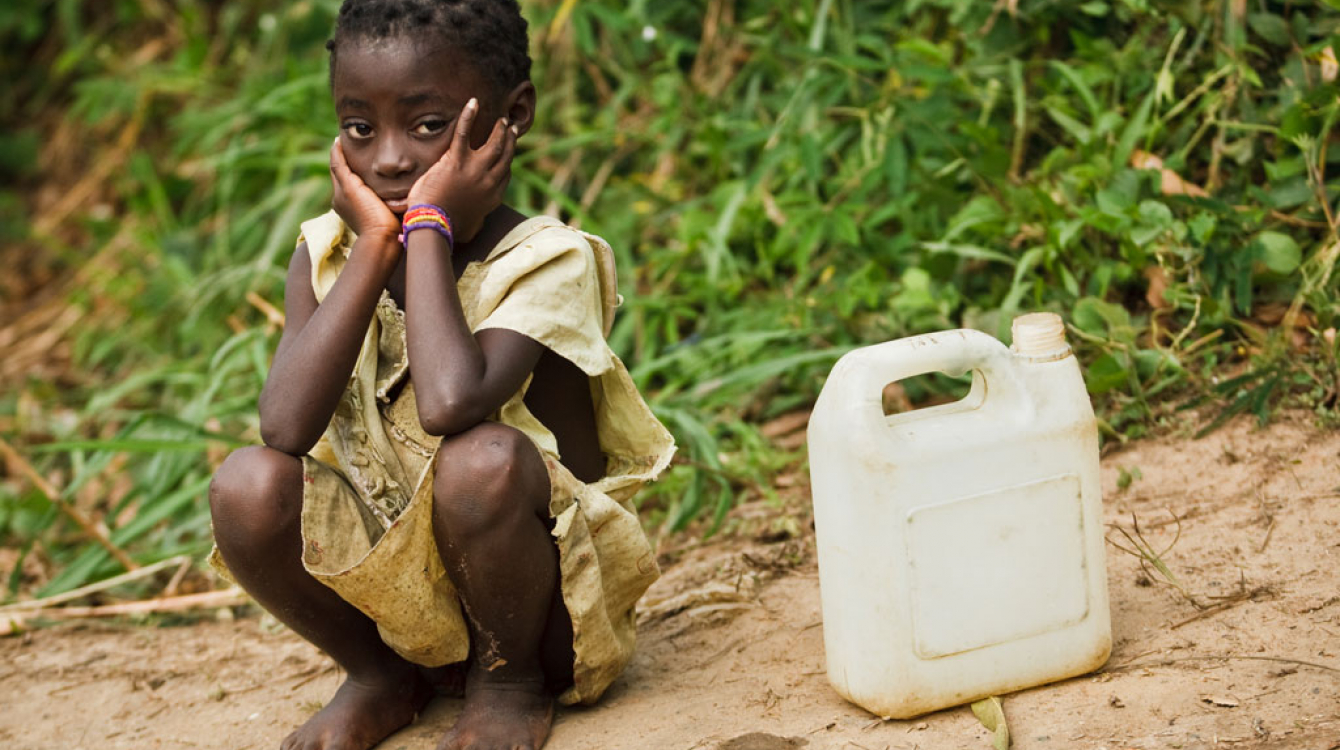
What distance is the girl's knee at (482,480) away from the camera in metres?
1.87

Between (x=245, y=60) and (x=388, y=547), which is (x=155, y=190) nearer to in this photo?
(x=245, y=60)

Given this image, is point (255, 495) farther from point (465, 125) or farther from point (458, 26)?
point (458, 26)

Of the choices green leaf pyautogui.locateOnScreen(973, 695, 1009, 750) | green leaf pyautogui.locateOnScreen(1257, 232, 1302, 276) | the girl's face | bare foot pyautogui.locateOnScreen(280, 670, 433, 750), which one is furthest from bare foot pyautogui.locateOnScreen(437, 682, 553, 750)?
green leaf pyautogui.locateOnScreen(1257, 232, 1302, 276)

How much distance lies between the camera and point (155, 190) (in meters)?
5.07

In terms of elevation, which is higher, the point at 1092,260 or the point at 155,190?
the point at 1092,260

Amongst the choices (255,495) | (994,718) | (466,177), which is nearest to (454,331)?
(466,177)

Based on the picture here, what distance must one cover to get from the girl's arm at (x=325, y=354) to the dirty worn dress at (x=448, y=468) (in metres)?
0.07

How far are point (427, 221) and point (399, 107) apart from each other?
177 millimetres

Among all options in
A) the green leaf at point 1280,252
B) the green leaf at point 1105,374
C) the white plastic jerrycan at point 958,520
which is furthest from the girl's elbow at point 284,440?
the green leaf at point 1280,252

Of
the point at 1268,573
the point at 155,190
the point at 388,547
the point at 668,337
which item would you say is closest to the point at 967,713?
the point at 1268,573

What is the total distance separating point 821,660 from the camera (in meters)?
2.24

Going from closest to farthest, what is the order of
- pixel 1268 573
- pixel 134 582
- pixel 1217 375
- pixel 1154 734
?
1. pixel 1154 734
2. pixel 1268 573
3. pixel 1217 375
4. pixel 134 582

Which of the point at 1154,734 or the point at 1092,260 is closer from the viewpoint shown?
the point at 1154,734

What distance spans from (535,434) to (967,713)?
734 millimetres
